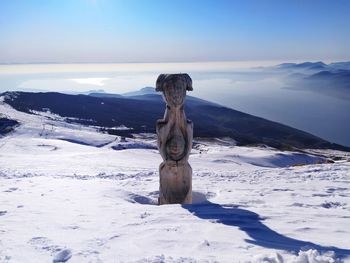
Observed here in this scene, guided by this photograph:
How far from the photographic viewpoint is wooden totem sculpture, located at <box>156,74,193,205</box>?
10.0 meters

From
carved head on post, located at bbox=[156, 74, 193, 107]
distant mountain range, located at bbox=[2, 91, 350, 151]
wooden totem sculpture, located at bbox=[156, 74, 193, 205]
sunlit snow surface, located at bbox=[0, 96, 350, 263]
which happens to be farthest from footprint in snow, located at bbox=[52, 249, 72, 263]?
distant mountain range, located at bbox=[2, 91, 350, 151]

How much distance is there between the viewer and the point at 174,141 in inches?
408

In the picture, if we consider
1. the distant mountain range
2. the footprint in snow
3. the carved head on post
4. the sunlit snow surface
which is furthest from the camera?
the distant mountain range

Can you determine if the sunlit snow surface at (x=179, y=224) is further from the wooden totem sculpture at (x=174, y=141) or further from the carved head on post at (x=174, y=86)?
the carved head on post at (x=174, y=86)

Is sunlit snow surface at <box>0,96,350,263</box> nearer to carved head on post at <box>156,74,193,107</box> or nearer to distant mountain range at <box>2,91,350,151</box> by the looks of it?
carved head on post at <box>156,74,193,107</box>

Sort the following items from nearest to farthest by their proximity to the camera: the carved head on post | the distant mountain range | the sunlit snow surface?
the sunlit snow surface < the carved head on post < the distant mountain range

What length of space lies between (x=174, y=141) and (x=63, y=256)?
533 cm

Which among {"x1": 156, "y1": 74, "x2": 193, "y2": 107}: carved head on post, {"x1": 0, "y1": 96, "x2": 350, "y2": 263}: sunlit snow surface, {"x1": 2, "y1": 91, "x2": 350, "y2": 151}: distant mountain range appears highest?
{"x1": 156, "y1": 74, "x2": 193, "y2": 107}: carved head on post

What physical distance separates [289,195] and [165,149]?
3.83 meters

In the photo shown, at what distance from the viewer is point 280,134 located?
166 meters

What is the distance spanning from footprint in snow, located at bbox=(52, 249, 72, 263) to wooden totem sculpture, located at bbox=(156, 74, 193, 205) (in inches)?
199

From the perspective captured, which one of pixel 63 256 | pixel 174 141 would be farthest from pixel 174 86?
pixel 63 256

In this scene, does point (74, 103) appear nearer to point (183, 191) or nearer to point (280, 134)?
point (280, 134)

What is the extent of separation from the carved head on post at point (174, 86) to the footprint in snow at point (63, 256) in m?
5.38
